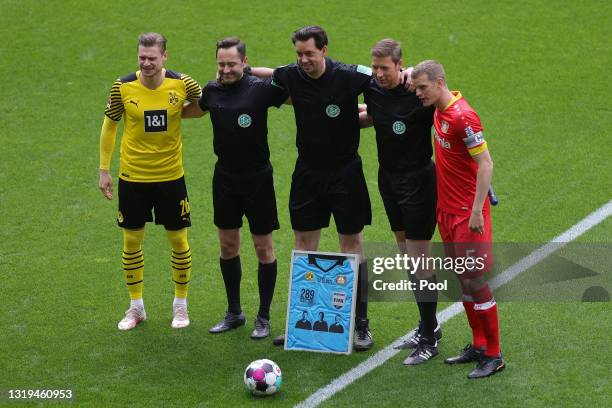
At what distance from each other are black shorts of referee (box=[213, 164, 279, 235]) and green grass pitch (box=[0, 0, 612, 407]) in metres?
0.92

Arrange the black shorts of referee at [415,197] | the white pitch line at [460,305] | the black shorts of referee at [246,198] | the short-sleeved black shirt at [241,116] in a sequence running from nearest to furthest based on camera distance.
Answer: the white pitch line at [460,305], the black shorts of referee at [415,197], the short-sleeved black shirt at [241,116], the black shorts of referee at [246,198]

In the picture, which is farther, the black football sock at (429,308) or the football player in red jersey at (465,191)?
the black football sock at (429,308)

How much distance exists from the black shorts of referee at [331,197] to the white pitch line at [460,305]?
96 centimetres

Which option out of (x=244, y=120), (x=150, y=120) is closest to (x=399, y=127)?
(x=244, y=120)

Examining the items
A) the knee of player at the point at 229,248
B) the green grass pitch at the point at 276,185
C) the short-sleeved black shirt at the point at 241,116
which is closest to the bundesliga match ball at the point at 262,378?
the green grass pitch at the point at 276,185

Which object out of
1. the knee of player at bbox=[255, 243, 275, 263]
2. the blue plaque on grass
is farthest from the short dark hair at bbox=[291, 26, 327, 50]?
the knee of player at bbox=[255, 243, 275, 263]

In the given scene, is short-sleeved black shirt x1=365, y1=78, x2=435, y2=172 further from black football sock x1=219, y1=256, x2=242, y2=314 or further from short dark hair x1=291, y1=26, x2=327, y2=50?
Result: black football sock x1=219, y1=256, x2=242, y2=314

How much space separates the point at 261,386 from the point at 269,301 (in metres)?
1.22

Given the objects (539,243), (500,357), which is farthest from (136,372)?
(539,243)

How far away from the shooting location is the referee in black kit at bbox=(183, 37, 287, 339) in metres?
7.97

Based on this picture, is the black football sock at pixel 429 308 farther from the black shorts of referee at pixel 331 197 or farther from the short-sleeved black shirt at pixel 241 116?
the short-sleeved black shirt at pixel 241 116

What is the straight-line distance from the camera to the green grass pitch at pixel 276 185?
766 centimetres

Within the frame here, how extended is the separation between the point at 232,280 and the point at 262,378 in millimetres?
1376

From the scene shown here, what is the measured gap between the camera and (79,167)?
38.9ft
